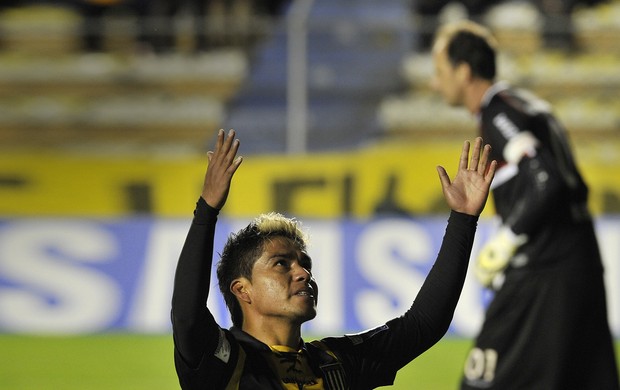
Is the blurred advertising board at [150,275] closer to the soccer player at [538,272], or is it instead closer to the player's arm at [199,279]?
the soccer player at [538,272]

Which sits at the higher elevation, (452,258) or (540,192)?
(540,192)

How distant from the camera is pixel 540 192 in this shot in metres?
4.97

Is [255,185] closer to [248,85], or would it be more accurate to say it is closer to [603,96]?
[248,85]

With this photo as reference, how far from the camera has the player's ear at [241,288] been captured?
3.24 metres

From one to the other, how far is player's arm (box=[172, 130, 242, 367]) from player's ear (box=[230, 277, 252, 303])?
0.81 ft

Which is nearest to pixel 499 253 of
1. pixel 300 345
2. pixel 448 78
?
pixel 448 78

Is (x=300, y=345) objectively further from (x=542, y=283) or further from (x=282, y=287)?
(x=542, y=283)

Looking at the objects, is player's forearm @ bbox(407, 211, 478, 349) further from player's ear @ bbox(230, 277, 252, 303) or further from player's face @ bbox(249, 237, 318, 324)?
player's ear @ bbox(230, 277, 252, 303)

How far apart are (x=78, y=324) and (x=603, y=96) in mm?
5518

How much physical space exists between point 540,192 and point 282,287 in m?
2.10

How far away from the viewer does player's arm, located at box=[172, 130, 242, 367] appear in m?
2.90

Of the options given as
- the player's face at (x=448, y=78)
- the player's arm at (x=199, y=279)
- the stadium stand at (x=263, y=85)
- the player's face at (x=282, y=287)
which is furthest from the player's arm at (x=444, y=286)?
the stadium stand at (x=263, y=85)

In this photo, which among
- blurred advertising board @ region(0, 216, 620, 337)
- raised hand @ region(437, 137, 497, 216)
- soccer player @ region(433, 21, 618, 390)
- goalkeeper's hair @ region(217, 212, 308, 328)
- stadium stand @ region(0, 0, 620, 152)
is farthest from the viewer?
stadium stand @ region(0, 0, 620, 152)

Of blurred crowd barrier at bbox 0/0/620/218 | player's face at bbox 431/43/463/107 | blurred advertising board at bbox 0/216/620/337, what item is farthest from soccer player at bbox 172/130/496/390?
blurred crowd barrier at bbox 0/0/620/218
